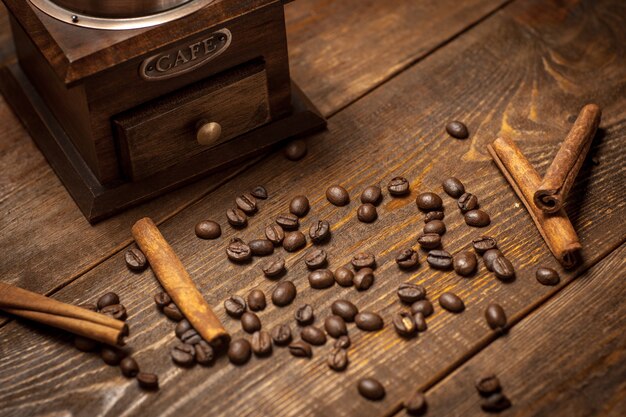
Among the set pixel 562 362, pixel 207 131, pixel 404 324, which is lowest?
pixel 562 362

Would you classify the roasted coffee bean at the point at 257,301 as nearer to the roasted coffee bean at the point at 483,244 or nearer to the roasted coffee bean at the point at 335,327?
the roasted coffee bean at the point at 335,327

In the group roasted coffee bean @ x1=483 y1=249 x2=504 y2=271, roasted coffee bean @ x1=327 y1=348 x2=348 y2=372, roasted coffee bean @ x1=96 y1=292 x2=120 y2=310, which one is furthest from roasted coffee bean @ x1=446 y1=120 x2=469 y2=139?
roasted coffee bean @ x1=96 y1=292 x2=120 y2=310

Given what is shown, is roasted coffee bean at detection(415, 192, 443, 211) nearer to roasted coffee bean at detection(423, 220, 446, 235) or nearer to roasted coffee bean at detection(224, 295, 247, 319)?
roasted coffee bean at detection(423, 220, 446, 235)

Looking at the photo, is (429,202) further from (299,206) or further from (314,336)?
(314,336)

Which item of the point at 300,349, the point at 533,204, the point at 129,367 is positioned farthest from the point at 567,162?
the point at 129,367

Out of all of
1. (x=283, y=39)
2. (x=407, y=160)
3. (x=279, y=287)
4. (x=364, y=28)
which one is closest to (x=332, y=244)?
(x=279, y=287)

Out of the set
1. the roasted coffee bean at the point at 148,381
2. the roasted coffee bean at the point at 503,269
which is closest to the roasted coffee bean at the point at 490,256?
the roasted coffee bean at the point at 503,269
